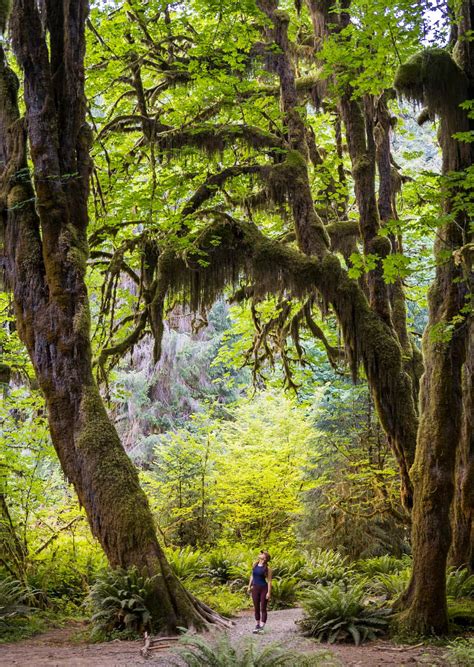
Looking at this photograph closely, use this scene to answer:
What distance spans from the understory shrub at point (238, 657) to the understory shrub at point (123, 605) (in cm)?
220

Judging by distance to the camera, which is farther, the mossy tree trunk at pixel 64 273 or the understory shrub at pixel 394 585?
the understory shrub at pixel 394 585

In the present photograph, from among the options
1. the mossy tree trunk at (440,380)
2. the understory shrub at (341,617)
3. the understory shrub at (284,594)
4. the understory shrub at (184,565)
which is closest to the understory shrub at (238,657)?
the mossy tree trunk at (440,380)

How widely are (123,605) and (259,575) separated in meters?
2.13

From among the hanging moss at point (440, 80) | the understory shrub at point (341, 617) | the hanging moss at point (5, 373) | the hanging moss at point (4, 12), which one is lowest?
the understory shrub at point (341, 617)

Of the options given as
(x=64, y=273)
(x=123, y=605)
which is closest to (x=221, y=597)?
(x=123, y=605)

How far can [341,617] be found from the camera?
8.23 meters

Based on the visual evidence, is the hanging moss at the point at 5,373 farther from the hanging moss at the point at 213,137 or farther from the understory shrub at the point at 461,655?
the understory shrub at the point at 461,655

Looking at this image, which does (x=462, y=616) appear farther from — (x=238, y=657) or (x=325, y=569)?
(x=325, y=569)

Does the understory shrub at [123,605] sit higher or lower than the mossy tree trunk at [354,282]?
lower

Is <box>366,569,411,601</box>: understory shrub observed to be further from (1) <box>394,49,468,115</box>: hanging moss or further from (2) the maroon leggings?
(1) <box>394,49,468,115</box>: hanging moss

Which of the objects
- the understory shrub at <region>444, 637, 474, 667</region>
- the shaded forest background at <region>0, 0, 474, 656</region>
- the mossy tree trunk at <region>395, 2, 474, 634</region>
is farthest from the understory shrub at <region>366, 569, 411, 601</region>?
the understory shrub at <region>444, 637, 474, 667</region>

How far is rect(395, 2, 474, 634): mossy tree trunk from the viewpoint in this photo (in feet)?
24.6

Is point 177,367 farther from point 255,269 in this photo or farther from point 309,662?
point 309,662

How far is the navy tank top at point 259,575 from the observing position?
28.1 ft
